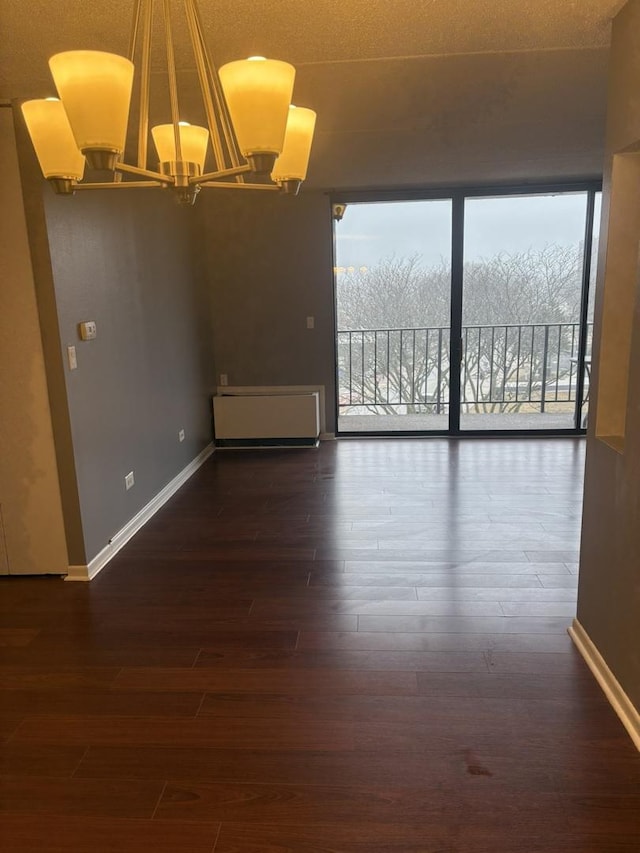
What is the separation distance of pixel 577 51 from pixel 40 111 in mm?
2024

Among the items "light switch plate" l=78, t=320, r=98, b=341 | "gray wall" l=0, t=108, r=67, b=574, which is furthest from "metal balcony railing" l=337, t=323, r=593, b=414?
"gray wall" l=0, t=108, r=67, b=574

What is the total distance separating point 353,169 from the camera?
4.60 metres

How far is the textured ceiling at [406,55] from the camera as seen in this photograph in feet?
6.17

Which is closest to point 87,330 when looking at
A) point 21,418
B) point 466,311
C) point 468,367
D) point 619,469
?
point 21,418

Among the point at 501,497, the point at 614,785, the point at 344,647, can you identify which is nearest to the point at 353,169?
the point at 501,497

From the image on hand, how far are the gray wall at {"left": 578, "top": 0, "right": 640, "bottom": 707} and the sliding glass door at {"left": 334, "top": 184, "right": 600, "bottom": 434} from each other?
3610 millimetres

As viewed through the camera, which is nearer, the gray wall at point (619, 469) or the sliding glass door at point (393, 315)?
the gray wall at point (619, 469)

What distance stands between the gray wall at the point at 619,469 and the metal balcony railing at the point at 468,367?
368 cm

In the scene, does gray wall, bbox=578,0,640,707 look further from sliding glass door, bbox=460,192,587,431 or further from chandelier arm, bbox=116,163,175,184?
sliding glass door, bbox=460,192,587,431

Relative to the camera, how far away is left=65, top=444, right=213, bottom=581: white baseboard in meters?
3.10

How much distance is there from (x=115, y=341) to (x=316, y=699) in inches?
94.3

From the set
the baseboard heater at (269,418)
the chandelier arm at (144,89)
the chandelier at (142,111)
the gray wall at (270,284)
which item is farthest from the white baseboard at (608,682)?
the gray wall at (270,284)

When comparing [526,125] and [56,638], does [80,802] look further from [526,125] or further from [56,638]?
[526,125]

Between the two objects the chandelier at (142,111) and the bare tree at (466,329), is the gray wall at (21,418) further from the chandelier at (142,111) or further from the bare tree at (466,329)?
the bare tree at (466,329)
